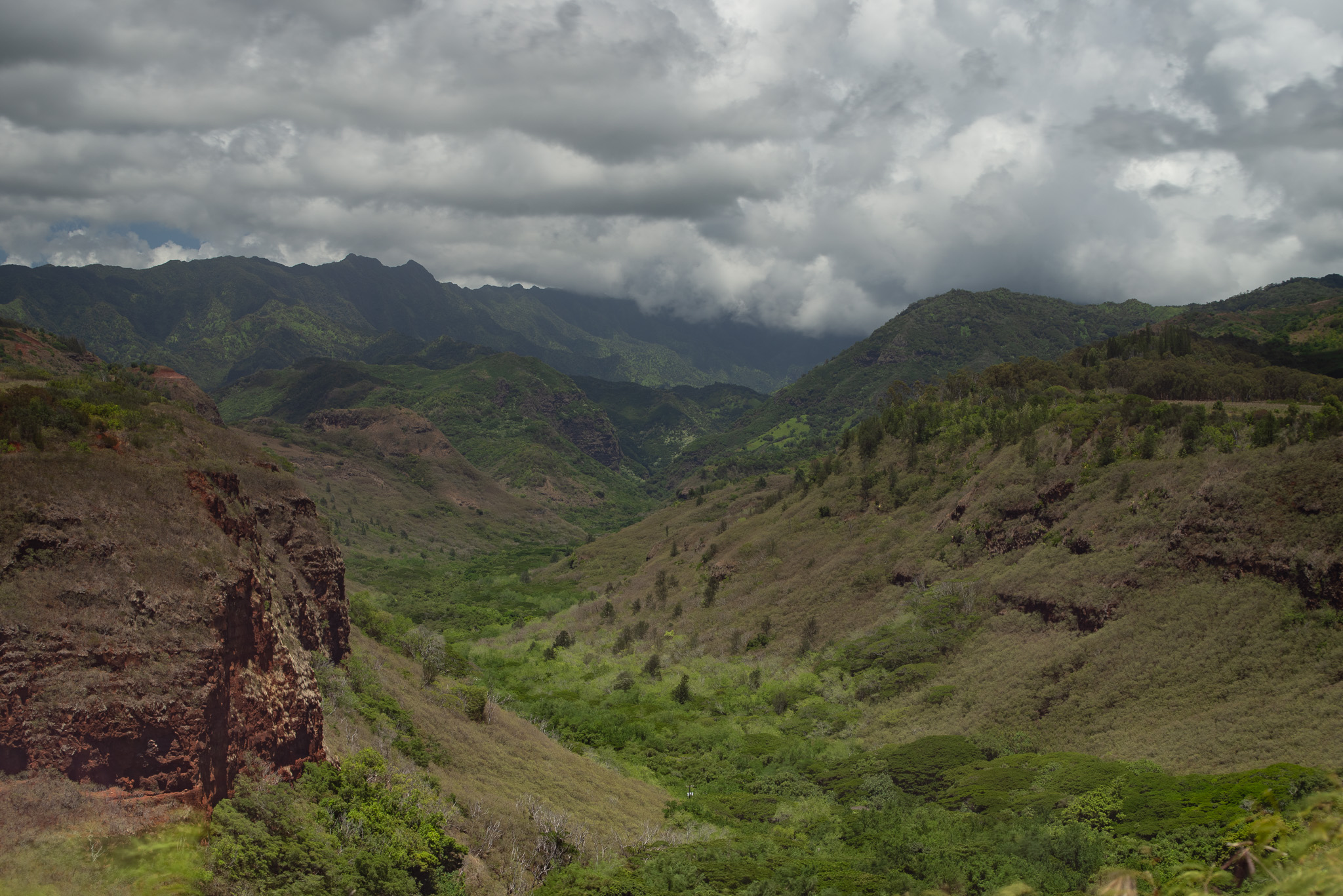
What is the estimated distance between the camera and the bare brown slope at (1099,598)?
35.9m

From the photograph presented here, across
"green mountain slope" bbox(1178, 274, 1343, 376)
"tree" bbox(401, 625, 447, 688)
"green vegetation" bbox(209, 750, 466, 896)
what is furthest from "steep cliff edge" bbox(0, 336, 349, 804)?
"green mountain slope" bbox(1178, 274, 1343, 376)

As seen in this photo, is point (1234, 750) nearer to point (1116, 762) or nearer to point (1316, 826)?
point (1116, 762)

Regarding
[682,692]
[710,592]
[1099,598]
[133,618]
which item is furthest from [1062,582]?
[133,618]

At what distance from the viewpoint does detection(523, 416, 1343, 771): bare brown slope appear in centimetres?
3594

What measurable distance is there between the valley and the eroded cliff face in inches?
3.5

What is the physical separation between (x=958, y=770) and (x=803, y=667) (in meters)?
23.2

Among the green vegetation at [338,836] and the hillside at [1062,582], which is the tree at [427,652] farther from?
the hillside at [1062,582]

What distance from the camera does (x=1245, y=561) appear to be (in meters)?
42.3

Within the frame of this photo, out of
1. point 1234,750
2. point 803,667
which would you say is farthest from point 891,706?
point 1234,750

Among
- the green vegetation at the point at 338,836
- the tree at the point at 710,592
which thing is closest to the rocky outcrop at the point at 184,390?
the tree at the point at 710,592

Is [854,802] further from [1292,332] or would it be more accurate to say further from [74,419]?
[1292,332]

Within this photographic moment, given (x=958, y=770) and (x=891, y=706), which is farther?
(x=891, y=706)

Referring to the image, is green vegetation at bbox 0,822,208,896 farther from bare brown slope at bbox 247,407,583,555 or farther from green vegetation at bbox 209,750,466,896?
bare brown slope at bbox 247,407,583,555

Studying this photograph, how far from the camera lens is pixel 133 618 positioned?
19.6m
